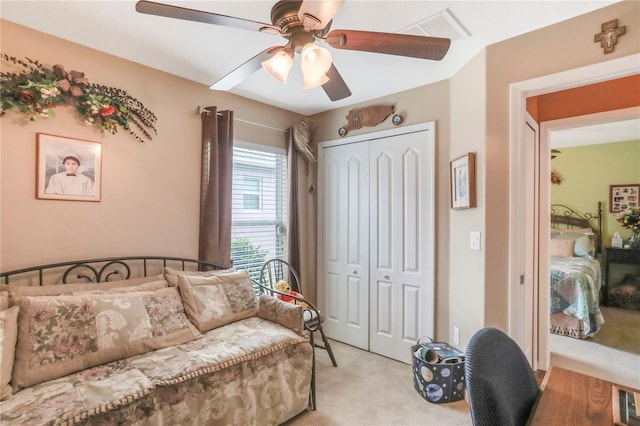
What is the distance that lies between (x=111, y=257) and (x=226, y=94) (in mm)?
1704

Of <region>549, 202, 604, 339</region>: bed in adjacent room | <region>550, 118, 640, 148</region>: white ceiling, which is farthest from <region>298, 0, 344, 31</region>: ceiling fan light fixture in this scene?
<region>550, 118, 640, 148</region>: white ceiling

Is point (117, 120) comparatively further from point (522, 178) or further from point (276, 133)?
point (522, 178)

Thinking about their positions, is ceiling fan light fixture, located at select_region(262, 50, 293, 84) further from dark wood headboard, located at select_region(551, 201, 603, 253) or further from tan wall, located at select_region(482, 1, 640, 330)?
dark wood headboard, located at select_region(551, 201, 603, 253)

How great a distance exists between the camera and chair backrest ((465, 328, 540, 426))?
0.89 meters

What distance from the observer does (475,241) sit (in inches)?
90.4

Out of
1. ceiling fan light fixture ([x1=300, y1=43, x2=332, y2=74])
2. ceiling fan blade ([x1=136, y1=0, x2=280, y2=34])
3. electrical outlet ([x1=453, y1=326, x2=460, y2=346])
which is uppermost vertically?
ceiling fan blade ([x1=136, y1=0, x2=280, y2=34])

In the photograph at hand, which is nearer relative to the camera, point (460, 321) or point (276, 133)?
point (460, 321)

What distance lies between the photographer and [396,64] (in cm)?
245

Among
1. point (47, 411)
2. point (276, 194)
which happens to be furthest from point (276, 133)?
point (47, 411)

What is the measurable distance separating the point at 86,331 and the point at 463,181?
101 inches

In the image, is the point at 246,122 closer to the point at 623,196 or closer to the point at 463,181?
the point at 463,181

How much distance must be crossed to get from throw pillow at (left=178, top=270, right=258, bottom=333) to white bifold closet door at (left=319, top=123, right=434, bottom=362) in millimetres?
1221

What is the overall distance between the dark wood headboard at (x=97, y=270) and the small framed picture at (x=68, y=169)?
438 millimetres

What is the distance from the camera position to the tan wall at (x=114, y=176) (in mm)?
1897
